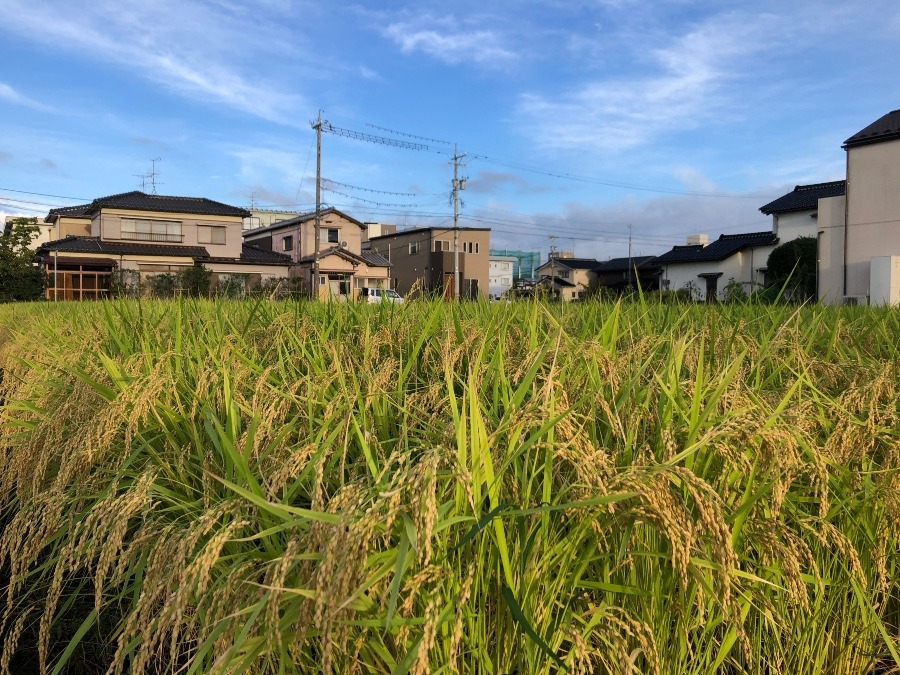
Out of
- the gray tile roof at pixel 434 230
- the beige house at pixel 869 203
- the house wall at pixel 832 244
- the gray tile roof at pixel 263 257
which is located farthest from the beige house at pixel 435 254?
the beige house at pixel 869 203

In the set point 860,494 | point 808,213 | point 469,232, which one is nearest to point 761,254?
point 808,213

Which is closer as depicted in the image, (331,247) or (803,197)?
(803,197)

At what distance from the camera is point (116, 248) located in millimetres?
37219

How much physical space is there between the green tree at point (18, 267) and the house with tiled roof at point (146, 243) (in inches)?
138

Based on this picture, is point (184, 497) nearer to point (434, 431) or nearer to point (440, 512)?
point (434, 431)

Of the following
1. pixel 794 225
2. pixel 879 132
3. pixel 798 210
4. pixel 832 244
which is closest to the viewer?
pixel 879 132

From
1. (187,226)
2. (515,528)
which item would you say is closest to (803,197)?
(187,226)

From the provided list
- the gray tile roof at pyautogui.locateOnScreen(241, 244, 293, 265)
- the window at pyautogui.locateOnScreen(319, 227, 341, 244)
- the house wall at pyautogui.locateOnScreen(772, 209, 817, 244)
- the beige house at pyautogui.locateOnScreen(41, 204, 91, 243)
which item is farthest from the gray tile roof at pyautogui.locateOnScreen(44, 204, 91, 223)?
the house wall at pyautogui.locateOnScreen(772, 209, 817, 244)

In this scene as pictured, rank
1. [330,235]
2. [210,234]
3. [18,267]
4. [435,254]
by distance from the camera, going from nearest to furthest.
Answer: [18,267] → [210,234] → [330,235] → [435,254]

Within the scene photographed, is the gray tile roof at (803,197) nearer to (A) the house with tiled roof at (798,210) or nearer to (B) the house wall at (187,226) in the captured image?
(A) the house with tiled roof at (798,210)

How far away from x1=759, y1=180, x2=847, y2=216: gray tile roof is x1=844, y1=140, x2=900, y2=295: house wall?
1327cm

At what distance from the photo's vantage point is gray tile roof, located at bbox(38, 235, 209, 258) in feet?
119

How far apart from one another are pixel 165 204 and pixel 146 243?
3.00m

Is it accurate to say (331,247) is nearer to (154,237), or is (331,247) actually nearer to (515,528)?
(154,237)
